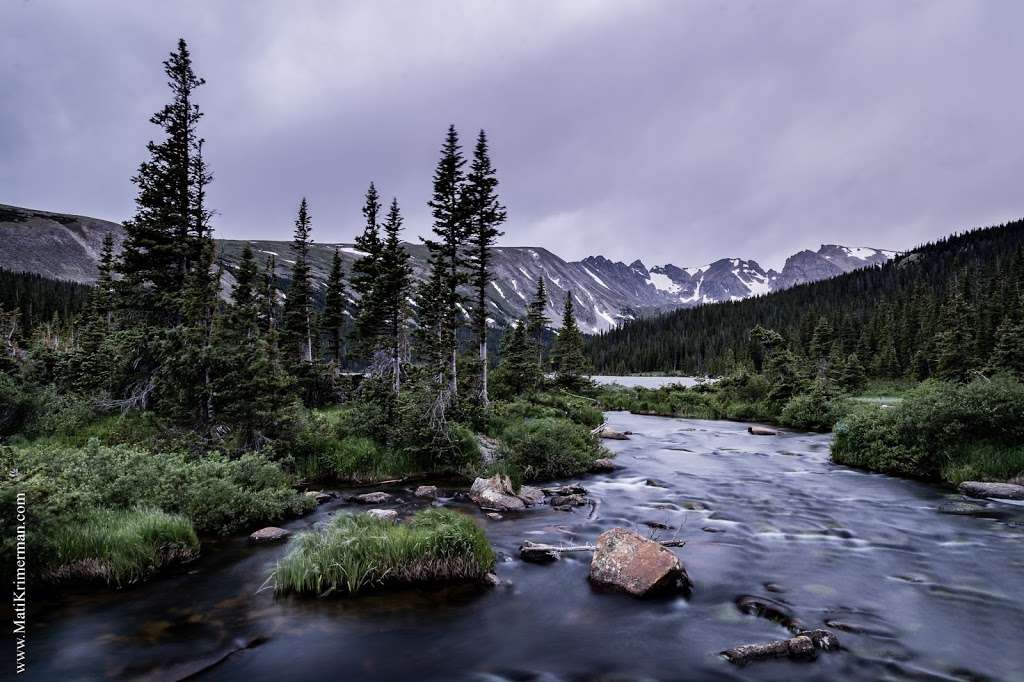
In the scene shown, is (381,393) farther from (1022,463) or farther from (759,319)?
(759,319)

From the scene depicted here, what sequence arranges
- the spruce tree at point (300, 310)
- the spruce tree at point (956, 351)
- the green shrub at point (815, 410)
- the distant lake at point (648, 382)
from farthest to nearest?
the distant lake at point (648, 382)
the spruce tree at point (956, 351)
the spruce tree at point (300, 310)
the green shrub at point (815, 410)

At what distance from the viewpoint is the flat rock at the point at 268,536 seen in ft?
39.7

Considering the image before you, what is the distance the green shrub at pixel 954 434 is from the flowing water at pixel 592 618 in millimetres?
4104

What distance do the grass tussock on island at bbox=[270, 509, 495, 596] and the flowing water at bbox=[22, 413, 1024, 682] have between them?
1.11ft

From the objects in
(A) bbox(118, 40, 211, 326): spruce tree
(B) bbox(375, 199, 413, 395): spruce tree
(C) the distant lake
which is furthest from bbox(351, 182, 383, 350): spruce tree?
(C) the distant lake

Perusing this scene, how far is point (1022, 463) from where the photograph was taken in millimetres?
16562

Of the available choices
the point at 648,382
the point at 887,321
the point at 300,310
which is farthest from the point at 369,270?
the point at 887,321

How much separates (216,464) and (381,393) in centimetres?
858

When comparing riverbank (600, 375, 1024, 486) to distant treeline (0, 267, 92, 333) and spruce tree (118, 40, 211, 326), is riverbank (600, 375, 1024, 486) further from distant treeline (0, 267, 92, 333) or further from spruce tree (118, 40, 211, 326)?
distant treeline (0, 267, 92, 333)

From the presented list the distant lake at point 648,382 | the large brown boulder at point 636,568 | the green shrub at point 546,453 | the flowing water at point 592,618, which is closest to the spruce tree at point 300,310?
the green shrub at point 546,453

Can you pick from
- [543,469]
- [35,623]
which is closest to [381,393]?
[543,469]

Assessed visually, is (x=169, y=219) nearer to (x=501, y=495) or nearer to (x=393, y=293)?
(x=393, y=293)

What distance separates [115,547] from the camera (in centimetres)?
956

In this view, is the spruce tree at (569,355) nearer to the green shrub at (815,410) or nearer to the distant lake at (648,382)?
the green shrub at (815,410)
